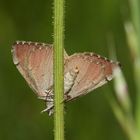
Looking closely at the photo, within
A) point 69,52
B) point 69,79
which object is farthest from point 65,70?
point 69,52

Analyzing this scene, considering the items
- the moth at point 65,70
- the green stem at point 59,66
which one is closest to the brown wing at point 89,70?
the moth at point 65,70

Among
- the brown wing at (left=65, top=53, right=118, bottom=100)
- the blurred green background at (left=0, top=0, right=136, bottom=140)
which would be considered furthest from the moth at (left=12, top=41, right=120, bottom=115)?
the blurred green background at (left=0, top=0, right=136, bottom=140)

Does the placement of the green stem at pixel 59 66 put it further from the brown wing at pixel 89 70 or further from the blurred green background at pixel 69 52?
the blurred green background at pixel 69 52

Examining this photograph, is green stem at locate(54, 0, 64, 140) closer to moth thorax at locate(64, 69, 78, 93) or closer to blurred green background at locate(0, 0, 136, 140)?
moth thorax at locate(64, 69, 78, 93)

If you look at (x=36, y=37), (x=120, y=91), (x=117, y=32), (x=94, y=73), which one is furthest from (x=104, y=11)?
(x=94, y=73)

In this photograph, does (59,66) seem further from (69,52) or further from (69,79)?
(69,52)

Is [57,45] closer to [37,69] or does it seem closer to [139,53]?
[37,69]

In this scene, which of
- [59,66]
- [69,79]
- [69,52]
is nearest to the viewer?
[59,66]
